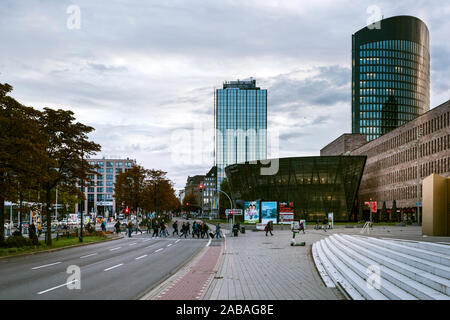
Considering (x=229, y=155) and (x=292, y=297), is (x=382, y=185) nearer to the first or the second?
(x=292, y=297)

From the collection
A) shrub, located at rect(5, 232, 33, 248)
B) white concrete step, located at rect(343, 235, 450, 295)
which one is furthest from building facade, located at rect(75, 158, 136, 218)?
white concrete step, located at rect(343, 235, 450, 295)

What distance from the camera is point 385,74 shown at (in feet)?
506

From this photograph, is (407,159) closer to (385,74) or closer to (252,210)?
(252,210)

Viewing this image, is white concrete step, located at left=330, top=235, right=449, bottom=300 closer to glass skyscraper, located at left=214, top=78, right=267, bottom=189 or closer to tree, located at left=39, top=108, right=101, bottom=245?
tree, located at left=39, top=108, right=101, bottom=245

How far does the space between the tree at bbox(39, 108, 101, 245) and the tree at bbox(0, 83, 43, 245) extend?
4.52m

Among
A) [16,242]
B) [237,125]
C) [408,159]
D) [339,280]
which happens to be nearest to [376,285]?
[339,280]

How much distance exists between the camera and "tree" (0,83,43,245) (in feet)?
76.5

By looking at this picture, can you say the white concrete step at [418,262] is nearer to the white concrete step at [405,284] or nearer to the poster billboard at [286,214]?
the white concrete step at [405,284]

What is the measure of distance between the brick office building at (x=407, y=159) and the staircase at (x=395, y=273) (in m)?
51.7

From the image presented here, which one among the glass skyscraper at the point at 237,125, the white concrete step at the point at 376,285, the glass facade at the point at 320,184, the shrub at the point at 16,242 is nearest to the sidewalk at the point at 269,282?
the white concrete step at the point at 376,285

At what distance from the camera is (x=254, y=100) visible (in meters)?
198

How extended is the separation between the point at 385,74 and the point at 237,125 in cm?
6918

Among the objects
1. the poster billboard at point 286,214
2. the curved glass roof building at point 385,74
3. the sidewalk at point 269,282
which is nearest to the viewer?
the sidewalk at point 269,282

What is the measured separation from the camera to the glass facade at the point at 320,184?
9025cm
